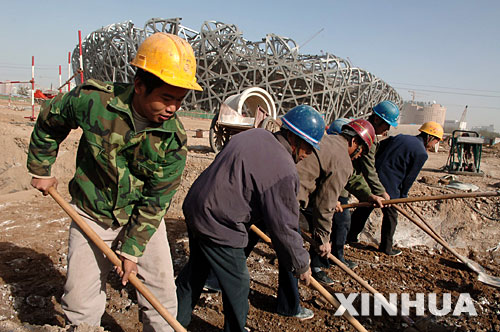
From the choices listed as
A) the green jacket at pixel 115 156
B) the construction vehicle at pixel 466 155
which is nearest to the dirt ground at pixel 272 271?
the green jacket at pixel 115 156

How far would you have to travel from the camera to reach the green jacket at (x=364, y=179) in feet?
13.7

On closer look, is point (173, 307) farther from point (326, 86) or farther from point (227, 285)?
point (326, 86)

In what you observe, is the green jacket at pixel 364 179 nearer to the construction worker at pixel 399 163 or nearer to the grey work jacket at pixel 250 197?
the construction worker at pixel 399 163

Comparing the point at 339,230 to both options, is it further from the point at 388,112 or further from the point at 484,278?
A: the point at 484,278

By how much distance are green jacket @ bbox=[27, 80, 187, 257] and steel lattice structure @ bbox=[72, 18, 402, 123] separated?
33633 millimetres

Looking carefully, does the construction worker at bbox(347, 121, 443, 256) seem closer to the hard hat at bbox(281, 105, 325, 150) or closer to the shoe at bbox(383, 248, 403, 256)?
the shoe at bbox(383, 248, 403, 256)

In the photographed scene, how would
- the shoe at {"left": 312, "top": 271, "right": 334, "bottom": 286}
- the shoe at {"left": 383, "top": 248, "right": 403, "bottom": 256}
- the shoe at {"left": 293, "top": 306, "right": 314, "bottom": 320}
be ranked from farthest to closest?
the shoe at {"left": 383, "top": 248, "right": 403, "bottom": 256}, the shoe at {"left": 312, "top": 271, "right": 334, "bottom": 286}, the shoe at {"left": 293, "top": 306, "right": 314, "bottom": 320}

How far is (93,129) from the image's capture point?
1.91 metres

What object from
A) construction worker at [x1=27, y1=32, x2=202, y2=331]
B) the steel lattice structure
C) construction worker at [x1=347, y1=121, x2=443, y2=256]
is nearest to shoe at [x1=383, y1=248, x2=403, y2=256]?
construction worker at [x1=347, y1=121, x2=443, y2=256]

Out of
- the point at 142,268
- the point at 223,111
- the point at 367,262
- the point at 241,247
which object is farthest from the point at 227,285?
the point at 223,111

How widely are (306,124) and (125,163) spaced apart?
115cm

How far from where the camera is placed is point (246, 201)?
84.9 inches

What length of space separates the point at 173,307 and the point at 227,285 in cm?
37

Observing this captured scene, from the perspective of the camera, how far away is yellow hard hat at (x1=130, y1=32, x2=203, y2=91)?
1834 mm
